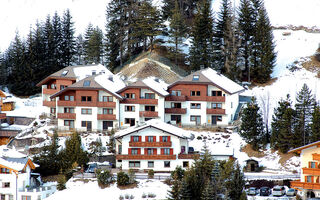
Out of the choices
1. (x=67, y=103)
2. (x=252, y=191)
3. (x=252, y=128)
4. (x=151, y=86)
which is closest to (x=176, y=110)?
(x=151, y=86)

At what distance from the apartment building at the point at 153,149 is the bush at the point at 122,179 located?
571cm

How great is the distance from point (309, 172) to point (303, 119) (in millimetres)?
12912

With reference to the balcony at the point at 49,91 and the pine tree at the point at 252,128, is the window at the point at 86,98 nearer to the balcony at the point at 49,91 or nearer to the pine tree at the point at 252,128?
the balcony at the point at 49,91

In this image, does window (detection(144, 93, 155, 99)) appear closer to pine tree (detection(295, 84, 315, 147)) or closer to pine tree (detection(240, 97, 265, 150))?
pine tree (detection(240, 97, 265, 150))

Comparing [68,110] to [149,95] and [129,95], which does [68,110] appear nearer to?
[129,95]

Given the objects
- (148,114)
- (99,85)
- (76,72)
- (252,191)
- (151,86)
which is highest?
(76,72)

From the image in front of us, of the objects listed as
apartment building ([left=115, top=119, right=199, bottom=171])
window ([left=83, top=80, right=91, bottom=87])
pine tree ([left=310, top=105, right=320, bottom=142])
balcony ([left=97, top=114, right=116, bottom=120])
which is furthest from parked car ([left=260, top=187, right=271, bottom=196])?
window ([left=83, top=80, right=91, bottom=87])

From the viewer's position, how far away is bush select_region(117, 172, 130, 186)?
68.2 meters

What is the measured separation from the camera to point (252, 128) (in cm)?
7862

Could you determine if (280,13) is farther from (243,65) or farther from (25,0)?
(25,0)

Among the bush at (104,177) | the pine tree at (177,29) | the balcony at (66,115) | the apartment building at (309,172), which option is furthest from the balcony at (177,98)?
the apartment building at (309,172)

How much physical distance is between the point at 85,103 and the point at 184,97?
1425cm

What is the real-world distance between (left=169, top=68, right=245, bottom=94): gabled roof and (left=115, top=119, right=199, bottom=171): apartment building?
14.9 meters

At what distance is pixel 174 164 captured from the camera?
74.4 metres
